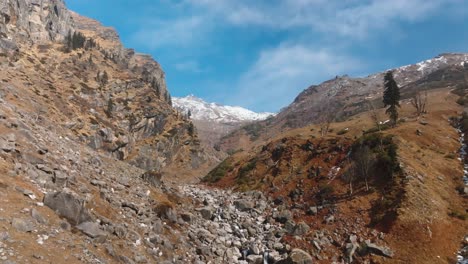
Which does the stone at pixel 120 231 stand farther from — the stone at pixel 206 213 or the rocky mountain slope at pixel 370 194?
the rocky mountain slope at pixel 370 194

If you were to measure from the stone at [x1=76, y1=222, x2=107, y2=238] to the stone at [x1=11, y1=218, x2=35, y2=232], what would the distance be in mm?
3476

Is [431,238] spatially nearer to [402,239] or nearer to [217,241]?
[402,239]

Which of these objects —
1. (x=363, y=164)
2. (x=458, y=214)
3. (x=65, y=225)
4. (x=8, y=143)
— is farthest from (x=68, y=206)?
(x=458, y=214)

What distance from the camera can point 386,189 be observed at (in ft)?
163

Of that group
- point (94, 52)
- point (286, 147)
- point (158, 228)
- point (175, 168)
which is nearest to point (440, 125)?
point (286, 147)

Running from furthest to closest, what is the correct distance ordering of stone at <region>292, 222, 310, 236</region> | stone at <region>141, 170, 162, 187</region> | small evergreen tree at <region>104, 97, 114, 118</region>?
1. small evergreen tree at <region>104, 97, 114, 118</region>
2. stone at <region>141, 170, 162, 187</region>
3. stone at <region>292, 222, 310, 236</region>

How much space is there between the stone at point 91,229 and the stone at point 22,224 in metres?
3.48

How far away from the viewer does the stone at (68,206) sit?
2344 cm

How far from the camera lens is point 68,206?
23.9 metres

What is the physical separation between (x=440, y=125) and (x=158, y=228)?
7640cm

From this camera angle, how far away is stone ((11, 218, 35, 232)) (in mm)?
19462

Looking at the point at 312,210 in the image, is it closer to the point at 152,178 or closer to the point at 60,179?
the point at 152,178

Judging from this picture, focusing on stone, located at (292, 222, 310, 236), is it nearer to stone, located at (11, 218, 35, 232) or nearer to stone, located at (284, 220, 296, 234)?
stone, located at (284, 220, 296, 234)

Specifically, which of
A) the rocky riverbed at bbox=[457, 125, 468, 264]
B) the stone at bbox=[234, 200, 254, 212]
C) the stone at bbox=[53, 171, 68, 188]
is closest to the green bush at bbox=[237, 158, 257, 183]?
the stone at bbox=[234, 200, 254, 212]
